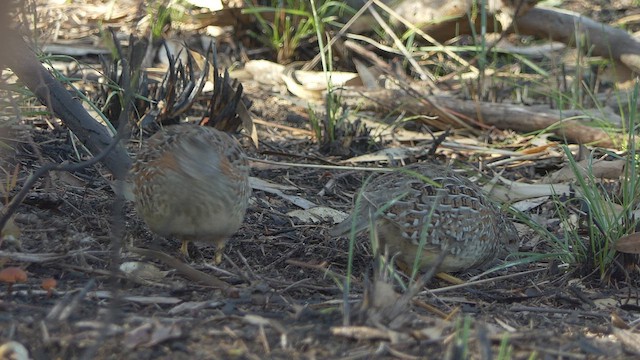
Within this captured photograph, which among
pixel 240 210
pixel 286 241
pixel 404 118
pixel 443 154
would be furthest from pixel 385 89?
pixel 240 210

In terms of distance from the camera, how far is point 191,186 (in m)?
3.96

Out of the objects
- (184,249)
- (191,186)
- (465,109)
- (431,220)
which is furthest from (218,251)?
(465,109)

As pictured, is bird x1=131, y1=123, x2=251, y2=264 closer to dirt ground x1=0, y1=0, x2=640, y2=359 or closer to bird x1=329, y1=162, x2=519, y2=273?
dirt ground x1=0, y1=0, x2=640, y2=359

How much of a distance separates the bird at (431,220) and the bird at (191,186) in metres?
0.57

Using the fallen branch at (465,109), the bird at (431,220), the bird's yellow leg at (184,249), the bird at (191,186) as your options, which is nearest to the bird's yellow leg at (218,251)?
the bird at (191,186)

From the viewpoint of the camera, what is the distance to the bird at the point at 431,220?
4508mm

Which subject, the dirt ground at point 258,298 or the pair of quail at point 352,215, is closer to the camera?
the dirt ground at point 258,298

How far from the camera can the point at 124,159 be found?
16.2 feet

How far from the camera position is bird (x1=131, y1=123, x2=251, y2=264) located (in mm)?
3986

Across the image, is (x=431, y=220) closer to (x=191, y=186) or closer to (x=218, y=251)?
(x=218, y=251)

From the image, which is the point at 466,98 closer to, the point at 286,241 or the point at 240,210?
the point at 286,241

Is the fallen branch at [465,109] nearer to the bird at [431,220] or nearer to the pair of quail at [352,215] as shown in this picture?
the pair of quail at [352,215]

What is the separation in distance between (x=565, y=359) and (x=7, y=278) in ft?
6.72

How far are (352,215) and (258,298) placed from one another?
Result: 0.90m
